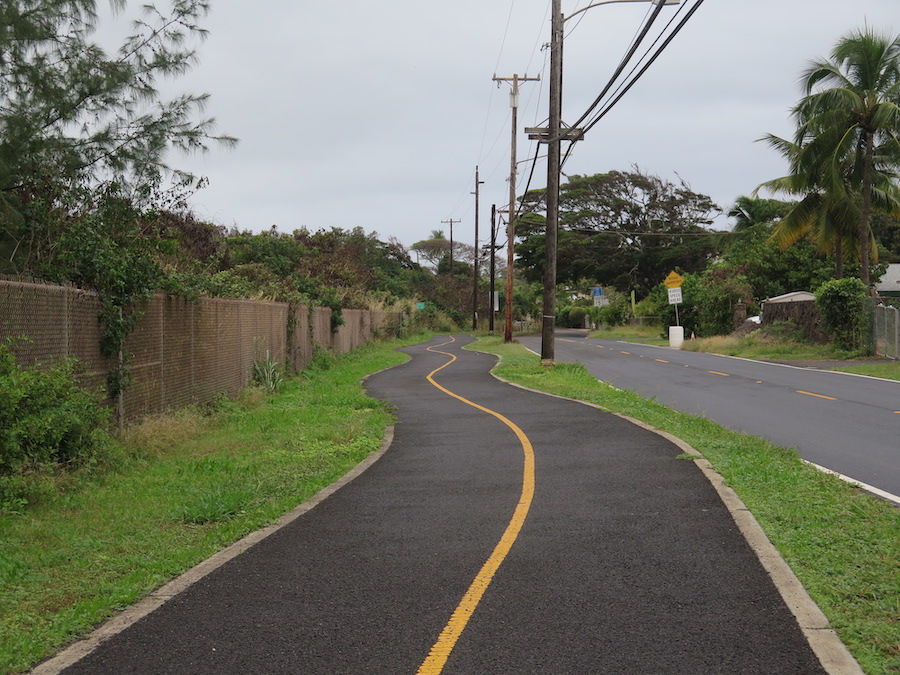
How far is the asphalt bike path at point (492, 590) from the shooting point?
13.9 ft

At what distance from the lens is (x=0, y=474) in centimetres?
692

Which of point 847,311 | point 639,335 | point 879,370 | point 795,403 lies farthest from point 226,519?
point 639,335

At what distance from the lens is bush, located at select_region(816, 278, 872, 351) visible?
95.8 ft

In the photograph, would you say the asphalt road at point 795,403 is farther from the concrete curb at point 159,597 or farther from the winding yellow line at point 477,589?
the concrete curb at point 159,597

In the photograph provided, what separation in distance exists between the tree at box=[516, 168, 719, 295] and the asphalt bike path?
55399 millimetres

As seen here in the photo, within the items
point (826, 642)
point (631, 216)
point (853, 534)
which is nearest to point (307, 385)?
point (853, 534)

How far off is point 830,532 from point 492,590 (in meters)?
2.84

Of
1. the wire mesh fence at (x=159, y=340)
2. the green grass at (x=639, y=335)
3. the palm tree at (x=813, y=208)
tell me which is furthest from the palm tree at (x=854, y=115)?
the wire mesh fence at (x=159, y=340)

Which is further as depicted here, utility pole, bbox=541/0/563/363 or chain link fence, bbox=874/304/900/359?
chain link fence, bbox=874/304/900/359

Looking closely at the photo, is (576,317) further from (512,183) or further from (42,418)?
(42,418)

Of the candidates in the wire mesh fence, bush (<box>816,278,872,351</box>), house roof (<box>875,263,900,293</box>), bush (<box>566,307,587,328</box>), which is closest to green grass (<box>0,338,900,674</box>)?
the wire mesh fence

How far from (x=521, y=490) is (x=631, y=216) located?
59.1 metres

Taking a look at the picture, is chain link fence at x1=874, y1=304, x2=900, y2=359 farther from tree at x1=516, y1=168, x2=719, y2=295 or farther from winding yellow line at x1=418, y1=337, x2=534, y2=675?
tree at x1=516, y1=168, x2=719, y2=295

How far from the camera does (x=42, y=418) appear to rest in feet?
23.9
